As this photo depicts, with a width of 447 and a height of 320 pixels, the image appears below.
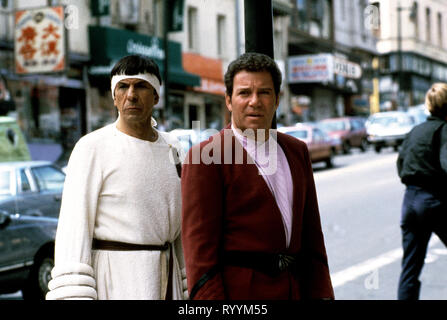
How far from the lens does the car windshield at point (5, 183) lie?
8.58 m

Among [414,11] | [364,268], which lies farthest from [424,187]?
[414,11]

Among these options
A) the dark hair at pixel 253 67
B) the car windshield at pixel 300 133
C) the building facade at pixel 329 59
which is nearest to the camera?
the dark hair at pixel 253 67

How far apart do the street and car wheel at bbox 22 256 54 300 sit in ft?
2.31

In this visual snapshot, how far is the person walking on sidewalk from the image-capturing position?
18.7ft

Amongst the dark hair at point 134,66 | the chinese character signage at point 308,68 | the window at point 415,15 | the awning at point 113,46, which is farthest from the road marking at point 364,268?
the window at point 415,15

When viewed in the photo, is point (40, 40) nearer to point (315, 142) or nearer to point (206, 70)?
point (315, 142)

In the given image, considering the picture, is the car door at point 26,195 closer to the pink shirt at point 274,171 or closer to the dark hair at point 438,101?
the dark hair at point 438,101

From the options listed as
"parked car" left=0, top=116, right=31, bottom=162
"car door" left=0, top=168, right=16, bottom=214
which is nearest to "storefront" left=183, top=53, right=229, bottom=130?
"parked car" left=0, top=116, right=31, bottom=162

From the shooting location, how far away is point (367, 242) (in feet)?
33.5

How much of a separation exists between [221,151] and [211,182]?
13 cm

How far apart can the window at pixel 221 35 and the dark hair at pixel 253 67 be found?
Result: 30.9 m

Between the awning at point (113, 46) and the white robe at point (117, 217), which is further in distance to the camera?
the awning at point (113, 46)

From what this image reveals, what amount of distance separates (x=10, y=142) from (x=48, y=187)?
5255 mm

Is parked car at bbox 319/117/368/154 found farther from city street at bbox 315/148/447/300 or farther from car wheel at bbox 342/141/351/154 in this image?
city street at bbox 315/148/447/300
